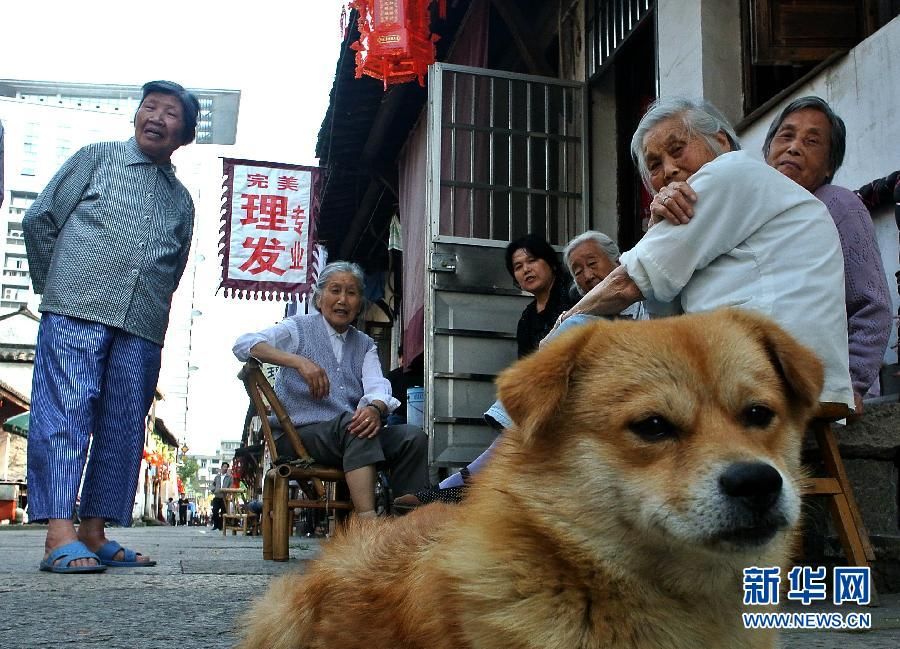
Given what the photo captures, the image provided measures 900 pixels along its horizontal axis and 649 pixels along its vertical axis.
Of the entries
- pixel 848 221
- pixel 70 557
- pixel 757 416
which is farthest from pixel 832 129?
pixel 70 557

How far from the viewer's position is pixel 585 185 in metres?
7.67

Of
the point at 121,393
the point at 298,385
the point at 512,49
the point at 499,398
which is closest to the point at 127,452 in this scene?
the point at 121,393

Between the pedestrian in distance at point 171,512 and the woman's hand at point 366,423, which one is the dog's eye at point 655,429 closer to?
the woman's hand at point 366,423

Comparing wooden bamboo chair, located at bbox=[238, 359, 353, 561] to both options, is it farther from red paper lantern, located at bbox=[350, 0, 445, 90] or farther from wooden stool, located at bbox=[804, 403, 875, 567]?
red paper lantern, located at bbox=[350, 0, 445, 90]

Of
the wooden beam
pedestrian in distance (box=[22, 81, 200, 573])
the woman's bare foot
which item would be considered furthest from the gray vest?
the wooden beam

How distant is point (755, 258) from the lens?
2688 millimetres

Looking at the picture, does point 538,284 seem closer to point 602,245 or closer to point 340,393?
point 602,245

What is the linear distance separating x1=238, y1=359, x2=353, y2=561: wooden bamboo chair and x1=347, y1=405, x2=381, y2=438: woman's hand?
337 millimetres

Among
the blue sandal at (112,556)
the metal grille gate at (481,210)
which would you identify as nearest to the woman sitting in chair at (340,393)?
the blue sandal at (112,556)

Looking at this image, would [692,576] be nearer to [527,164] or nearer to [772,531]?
[772,531]

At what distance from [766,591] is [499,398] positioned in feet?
2.23

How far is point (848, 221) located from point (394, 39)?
4.66m

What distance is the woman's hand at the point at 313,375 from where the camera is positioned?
16.3ft

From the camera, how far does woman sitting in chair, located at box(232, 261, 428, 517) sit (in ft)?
16.3
